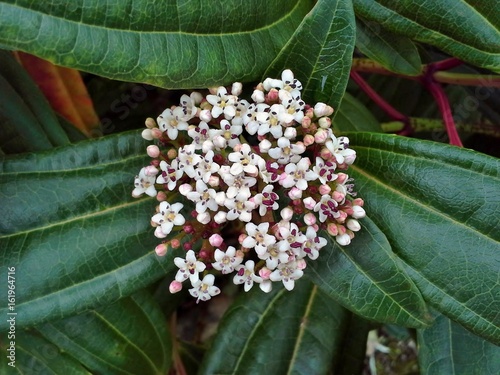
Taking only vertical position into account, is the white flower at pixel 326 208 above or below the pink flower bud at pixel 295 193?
below

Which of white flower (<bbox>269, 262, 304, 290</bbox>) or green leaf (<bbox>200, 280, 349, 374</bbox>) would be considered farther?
green leaf (<bbox>200, 280, 349, 374</bbox>)

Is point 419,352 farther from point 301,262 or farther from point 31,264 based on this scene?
point 31,264

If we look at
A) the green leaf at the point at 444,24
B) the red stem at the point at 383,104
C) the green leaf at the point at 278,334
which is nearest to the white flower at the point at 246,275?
the green leaf at the point at 278,334

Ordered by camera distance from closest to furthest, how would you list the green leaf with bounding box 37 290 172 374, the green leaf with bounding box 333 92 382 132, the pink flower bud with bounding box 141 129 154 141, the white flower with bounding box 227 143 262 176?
1. the white flower with bounding box 227 143 262 176
2. the pink flower bud with bounding box 141 129 154 141
3. the green leaf with bounding box 37 290 172 374
4. the green leaf with bounding box 333 92 382 132

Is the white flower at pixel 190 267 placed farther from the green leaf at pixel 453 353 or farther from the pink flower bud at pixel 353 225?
the green leaf at pixel 453 353

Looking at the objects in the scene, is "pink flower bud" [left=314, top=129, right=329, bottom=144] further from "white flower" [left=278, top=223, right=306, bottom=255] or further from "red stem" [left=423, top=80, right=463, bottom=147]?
"red stem" [left=423, top=80, right=463, bottom=147]

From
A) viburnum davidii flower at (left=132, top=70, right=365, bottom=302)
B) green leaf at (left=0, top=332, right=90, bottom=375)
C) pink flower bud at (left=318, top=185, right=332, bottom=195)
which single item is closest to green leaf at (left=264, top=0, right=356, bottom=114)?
viburnum davidii flower at (left=132, top=70, right=365, bottom=302)

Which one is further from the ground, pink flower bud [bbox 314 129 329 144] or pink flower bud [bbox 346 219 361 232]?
pink flower bud [bbox 314 129 329 144]
